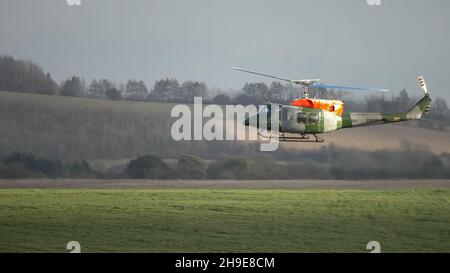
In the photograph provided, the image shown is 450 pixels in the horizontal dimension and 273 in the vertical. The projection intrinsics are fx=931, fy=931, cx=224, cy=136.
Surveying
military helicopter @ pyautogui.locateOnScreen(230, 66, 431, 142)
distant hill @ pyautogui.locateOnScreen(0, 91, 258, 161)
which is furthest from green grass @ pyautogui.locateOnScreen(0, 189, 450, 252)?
distant hill @ pyautogui.locateOnScreen(0, 91, 258, 161)

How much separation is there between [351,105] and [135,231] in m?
19.1

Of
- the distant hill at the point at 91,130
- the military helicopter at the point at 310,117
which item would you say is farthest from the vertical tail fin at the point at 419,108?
the distant hill at the point at 91,130

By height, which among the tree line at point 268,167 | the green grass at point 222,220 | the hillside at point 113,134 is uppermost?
the hillside at point 113,134

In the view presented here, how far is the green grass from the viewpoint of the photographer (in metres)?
27.8

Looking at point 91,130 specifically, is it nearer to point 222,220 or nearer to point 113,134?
point 113,134

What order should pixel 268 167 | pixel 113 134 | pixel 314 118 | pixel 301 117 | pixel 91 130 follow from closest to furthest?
pixel 301 117
pixel 314 118
pixel 268 167
pixel 113 134
pixel 91 130

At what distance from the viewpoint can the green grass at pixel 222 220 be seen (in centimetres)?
2778

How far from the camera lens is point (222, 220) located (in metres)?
31.9

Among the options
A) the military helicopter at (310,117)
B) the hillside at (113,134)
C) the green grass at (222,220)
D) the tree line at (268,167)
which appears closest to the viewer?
the green grass at (222,220)

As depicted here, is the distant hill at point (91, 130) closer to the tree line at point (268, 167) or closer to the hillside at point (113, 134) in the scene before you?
the hillside at point (113, 134)

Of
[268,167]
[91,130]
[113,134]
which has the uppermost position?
[91,130]

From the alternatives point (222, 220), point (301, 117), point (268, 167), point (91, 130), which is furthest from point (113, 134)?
point (222, 220)
